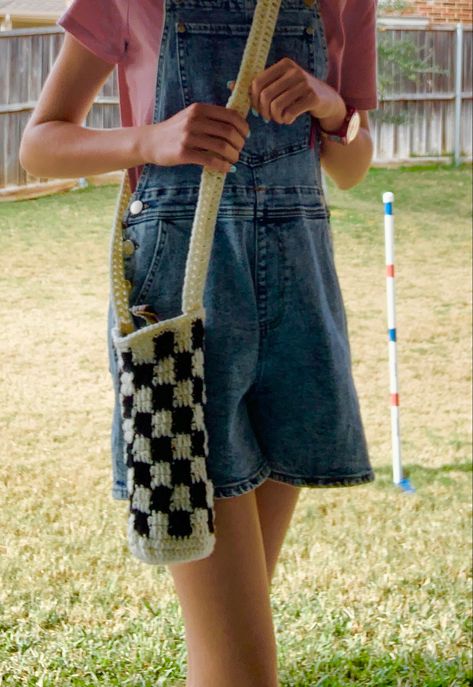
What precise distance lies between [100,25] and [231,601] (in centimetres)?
56

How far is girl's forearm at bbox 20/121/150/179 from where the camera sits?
3.00ft

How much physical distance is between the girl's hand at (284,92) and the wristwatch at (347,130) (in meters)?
0.10

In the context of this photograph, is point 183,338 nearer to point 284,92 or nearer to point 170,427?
point 170,427

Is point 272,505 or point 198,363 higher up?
point 198,363

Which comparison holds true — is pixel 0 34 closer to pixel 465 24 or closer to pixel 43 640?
pixel 43 640

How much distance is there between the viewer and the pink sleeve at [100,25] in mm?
920

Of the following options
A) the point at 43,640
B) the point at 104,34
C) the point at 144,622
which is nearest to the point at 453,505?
the point at 144,622

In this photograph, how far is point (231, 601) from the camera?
94 cm

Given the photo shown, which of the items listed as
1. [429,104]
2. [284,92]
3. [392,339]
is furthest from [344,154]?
[392,339]

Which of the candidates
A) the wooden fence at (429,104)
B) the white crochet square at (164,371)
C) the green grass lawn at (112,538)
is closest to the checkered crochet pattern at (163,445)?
the white crochet square at (164,371)

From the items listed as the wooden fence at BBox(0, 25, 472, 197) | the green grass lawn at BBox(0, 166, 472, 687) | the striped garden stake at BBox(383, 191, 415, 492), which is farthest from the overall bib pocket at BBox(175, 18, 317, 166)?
the striped garden stake at BBox(383, 191, 415, 492)

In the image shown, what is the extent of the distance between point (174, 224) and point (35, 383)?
756 mm

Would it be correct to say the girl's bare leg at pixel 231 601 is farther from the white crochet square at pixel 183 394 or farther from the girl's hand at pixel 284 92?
the girl's hand at pixel 284 92

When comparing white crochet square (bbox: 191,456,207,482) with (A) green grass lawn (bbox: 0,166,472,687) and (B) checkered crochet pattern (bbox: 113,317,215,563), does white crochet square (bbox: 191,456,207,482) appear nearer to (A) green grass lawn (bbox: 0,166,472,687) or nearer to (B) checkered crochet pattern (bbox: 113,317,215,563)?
(B) checkered crochet pattern (bbox: 113,317,215,563)
